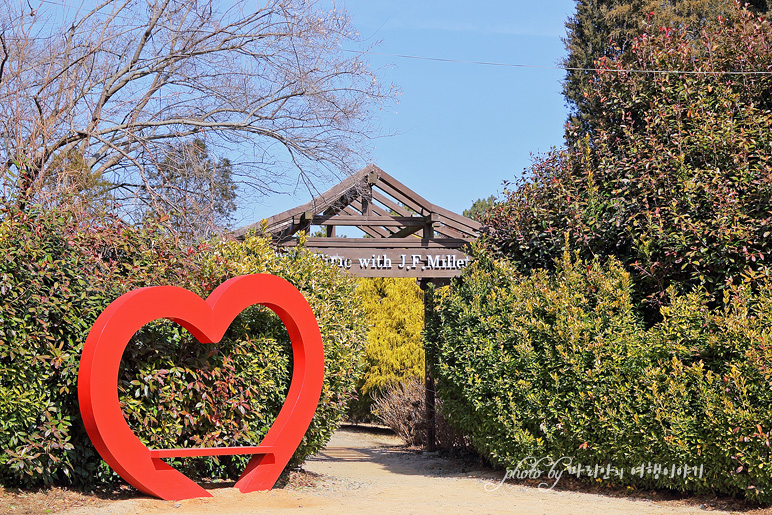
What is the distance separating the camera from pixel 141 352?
6.85m

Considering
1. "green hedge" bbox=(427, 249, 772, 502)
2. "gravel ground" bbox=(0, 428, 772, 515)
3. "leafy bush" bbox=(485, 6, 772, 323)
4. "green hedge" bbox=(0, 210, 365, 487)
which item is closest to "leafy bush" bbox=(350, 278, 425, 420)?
"gravel ground" bbox=(0, 428, 772, 515)

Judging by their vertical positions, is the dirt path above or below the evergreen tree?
below

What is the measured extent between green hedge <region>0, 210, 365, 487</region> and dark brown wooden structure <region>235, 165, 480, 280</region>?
2.17 metres

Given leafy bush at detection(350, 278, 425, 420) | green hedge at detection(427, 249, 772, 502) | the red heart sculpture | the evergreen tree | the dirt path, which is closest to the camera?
the red heart sculpture

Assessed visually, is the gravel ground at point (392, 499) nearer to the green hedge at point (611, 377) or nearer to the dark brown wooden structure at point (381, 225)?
the green hedge at point (611, 377)

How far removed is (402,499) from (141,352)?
326 cm

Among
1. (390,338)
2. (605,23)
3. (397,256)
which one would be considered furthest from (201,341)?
(605,23)

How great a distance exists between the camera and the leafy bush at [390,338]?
1678 centimetres

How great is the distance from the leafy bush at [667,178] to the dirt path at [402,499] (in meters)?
2.67

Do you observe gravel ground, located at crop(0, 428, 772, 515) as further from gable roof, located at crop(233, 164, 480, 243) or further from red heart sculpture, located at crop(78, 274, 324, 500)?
gable roof, located at crop(233, 164, 480, 243)

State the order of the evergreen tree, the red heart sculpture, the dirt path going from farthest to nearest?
1. the evergreen tree
2. the dirt path
3. the red heart sculpture

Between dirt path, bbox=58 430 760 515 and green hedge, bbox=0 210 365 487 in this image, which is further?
dirt path, bbox=58 430 760 515

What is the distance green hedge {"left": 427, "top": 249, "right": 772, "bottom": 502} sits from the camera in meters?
7.12

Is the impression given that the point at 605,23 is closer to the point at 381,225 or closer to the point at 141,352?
the point at 381,225
